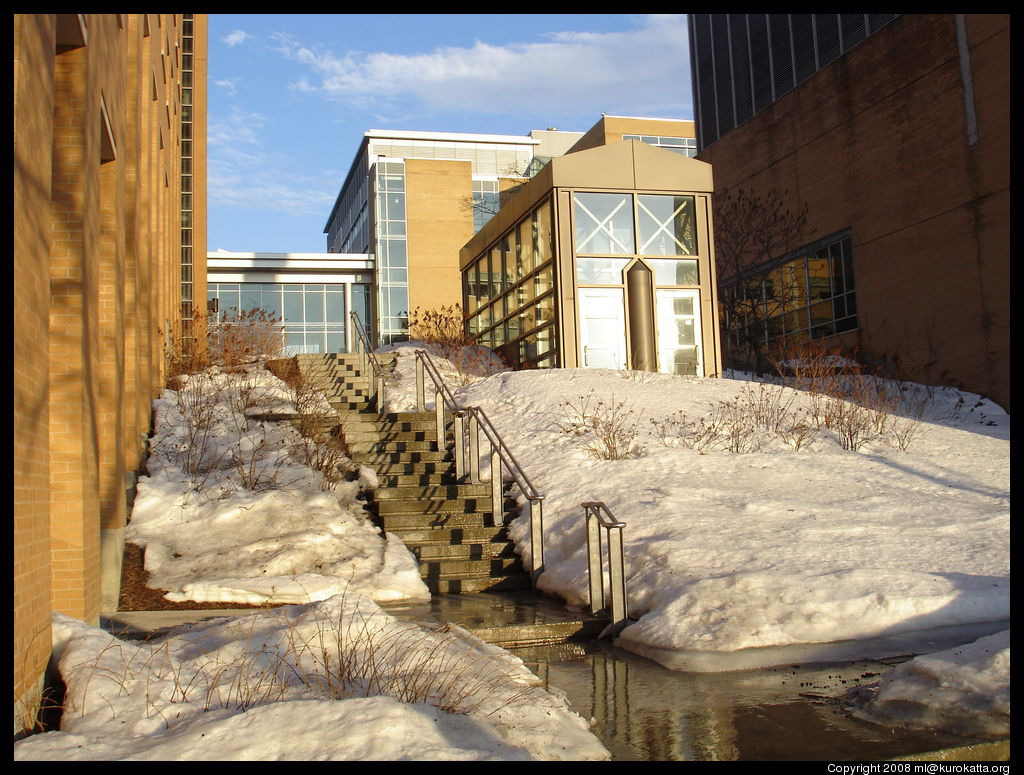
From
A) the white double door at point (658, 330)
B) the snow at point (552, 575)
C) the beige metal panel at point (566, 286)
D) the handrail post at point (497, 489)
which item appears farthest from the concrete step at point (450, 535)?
the white double door at point (658, 330)

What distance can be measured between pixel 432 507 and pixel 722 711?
6574mm

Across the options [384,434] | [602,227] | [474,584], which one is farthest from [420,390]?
[602,227]

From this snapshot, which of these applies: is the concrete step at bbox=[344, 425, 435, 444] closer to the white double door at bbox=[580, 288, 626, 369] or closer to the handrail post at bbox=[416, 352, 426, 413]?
the handrail post at bbox=[416, 352, 426, 413]

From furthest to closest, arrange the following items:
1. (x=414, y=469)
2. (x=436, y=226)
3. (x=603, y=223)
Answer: (x=436, y=226)
(x=603, y=223)
(x=414, y=469)

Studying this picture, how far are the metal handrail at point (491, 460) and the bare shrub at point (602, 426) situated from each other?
3.79ft

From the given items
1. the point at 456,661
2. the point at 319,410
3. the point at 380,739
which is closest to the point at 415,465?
the point at 319,410

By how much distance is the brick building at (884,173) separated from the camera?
22969mm

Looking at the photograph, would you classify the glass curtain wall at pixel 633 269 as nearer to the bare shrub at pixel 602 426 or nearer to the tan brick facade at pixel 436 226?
the bare shrub at pixel 602 426

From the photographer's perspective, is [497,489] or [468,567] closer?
[468,567]

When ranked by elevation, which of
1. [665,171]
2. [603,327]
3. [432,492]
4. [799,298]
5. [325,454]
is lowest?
[432,492]

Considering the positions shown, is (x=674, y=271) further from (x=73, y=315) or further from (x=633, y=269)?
(x=73, y=315)

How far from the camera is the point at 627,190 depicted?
67.6 ft

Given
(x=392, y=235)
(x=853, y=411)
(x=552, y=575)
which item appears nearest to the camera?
(x=552, y=575)

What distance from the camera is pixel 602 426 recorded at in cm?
1368
